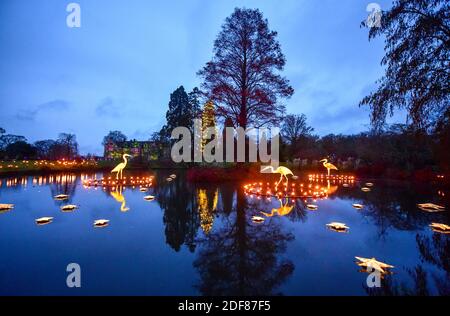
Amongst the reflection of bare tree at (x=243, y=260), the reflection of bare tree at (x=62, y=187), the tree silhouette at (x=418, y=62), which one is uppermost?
the tree silhouette at (x=418, y=62)

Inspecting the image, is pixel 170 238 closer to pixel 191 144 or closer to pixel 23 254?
pixel 23 254

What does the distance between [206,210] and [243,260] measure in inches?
163

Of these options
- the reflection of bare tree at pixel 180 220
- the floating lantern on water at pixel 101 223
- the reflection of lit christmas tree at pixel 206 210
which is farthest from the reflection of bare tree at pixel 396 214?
the floating lantern on water at pixel 101 223

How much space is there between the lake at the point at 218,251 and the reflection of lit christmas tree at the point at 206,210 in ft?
0.20

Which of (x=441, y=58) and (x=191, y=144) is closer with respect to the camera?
(x=441, y=58)

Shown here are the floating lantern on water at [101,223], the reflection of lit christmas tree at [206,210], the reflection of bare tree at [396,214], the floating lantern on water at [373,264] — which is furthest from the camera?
the reflection of bare tree at [396,214]

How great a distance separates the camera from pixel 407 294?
121 inches

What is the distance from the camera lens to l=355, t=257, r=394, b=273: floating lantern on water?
3.72 meters

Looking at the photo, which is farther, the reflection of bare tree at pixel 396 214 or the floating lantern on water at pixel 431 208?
the floating lantern on water at pixel 431 208

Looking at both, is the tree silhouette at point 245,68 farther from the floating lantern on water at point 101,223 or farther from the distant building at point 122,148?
the distant building at point 122,148

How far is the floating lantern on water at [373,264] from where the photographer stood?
3.72m

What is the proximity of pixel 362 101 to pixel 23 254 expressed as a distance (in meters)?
11.1
